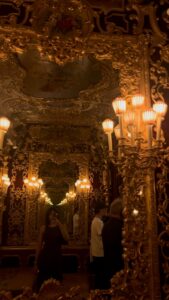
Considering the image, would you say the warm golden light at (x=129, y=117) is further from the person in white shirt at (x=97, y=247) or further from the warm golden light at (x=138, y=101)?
the person in white shirt at (x=97, y=247)

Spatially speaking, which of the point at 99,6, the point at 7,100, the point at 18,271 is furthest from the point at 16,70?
the point at 18,271

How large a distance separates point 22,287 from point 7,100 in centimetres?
166

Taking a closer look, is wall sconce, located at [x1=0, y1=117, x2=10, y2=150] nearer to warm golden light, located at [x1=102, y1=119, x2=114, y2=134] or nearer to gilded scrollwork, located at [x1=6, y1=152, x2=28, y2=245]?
gilded scrollwork, located at [x1=6, y1=152, x2=28, y2=245]

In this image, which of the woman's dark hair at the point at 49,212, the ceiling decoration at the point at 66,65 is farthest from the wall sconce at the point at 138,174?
the woman's dark hair at the point at 49,212

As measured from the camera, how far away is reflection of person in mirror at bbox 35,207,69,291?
2.63 m

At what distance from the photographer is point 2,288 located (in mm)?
2576

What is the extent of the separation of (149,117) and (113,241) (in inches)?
45.1

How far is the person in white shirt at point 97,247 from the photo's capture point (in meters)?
2.71

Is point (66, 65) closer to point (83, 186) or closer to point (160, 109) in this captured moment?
point (160, 109)

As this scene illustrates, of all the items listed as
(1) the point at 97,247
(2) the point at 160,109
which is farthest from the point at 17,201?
(2) the point at 160,109

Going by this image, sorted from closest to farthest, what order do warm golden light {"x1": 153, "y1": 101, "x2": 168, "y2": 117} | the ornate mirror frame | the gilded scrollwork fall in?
1. the gilded scrollwork
2. the ornate mirror frame
3. warm golden light {"x1": 153, "y1": 101, "x2": 168, "y2": 117}

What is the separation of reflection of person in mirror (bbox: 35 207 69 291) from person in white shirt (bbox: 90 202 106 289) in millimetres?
242

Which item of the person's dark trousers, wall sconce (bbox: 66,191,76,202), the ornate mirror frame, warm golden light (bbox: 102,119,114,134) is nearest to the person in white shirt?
the person's dark trousers

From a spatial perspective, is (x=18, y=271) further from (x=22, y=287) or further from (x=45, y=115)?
(x=45, y=115)
